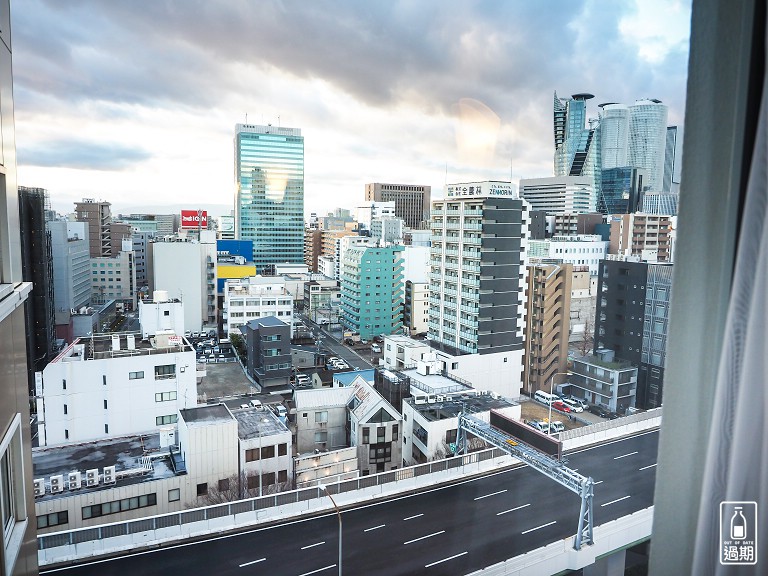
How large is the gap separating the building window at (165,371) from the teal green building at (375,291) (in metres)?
7.72

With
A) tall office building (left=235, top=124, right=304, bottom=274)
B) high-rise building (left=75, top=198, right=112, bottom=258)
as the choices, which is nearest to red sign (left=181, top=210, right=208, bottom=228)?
high-rise building (left=75, top=198, right=112, bottom=258)

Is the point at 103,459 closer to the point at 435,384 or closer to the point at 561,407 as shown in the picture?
the point at 435,384

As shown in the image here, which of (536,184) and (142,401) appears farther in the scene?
(536,184)

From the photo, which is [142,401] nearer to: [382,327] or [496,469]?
[496,469]

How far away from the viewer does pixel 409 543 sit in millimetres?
3230

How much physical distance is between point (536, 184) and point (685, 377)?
24970 mm

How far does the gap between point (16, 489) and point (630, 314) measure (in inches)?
302

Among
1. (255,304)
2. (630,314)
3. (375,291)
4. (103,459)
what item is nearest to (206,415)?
(103,459)

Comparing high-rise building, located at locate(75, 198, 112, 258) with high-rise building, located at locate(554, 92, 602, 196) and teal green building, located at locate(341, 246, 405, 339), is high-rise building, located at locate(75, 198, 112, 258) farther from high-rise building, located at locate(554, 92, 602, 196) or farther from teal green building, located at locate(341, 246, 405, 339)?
high-rise building, located at locate(554, 92, 602, 196)

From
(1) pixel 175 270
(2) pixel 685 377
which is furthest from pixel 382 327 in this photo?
(2) pixel 685 377

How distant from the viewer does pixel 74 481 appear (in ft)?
12.4

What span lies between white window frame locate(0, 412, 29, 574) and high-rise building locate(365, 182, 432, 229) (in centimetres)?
3261

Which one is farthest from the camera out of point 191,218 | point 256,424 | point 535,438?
point 191,218

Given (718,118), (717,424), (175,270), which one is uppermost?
(718,118)
